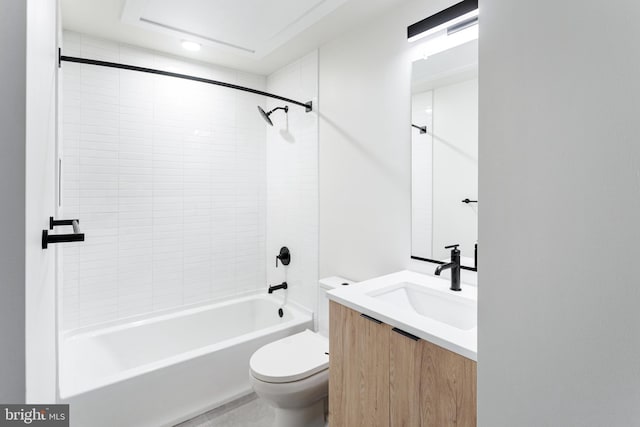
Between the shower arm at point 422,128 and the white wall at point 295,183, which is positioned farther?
the white wall at point 295,183

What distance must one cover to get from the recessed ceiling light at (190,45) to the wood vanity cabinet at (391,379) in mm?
2118

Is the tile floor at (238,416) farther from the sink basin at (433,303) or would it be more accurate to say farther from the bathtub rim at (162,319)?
the sink basin at (433,303)

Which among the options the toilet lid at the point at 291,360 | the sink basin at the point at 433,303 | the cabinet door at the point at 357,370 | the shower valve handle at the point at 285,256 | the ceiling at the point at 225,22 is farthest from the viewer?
the shower valve handle at the point at 285,256

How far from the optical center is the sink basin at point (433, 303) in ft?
4.28

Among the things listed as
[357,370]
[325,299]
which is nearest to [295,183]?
[325,299]

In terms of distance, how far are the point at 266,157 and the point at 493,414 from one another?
8.80ft

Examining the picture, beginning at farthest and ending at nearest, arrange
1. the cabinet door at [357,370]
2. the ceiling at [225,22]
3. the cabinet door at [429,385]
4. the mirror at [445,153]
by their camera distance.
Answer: the ceiling at [225,22] → the mirror at [445,153] → the cabinet door at [357,370] → the cabinet door at [429,385]

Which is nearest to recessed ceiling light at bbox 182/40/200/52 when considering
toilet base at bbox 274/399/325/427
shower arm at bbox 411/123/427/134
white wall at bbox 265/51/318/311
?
white wall at bbox 265/51/318/311

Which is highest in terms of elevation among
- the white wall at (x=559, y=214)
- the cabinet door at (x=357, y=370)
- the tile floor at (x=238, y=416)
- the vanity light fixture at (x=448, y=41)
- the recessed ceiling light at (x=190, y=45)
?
the recessed ceiling light at (x=190, y=45)

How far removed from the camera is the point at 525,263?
0.57 meters

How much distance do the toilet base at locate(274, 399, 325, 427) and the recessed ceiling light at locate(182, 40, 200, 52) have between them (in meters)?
2.54

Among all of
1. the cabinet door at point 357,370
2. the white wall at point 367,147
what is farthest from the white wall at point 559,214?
the white wall at point 367,147

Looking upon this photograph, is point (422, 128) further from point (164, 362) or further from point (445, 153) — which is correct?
point (164, 362)

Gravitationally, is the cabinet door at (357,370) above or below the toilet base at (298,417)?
above
